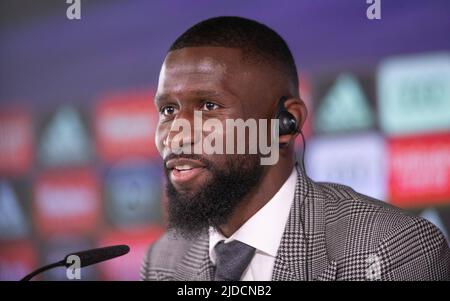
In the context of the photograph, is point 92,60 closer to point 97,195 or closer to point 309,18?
point 97,195

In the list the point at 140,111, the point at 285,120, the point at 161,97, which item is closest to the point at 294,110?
the point at 285,120

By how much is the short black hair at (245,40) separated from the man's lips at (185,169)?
0.27 metres

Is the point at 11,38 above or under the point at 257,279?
above

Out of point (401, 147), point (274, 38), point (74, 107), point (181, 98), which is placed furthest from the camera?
point (74, 107)

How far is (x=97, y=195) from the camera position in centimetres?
204

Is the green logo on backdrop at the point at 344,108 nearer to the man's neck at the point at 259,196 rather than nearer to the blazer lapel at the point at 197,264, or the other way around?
the man's neck at the point at 259,196

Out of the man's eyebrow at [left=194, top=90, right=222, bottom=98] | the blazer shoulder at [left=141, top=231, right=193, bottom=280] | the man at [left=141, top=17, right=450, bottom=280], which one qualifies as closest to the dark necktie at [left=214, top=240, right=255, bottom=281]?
the man at [left=141, top=17, right=450, bottom=280]

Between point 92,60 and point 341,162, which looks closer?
point 341,162

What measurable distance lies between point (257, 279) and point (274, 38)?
0.59m

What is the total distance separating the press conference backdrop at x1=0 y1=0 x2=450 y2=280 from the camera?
1816 mm

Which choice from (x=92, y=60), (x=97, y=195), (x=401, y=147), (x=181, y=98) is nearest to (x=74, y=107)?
(x=92, y=60)

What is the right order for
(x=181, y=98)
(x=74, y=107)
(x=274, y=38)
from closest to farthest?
(x=181, y=98), (x=274, y=38), (x=74, y=107)

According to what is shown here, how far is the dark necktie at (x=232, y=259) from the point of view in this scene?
157 cm

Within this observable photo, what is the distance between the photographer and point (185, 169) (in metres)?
1.58
